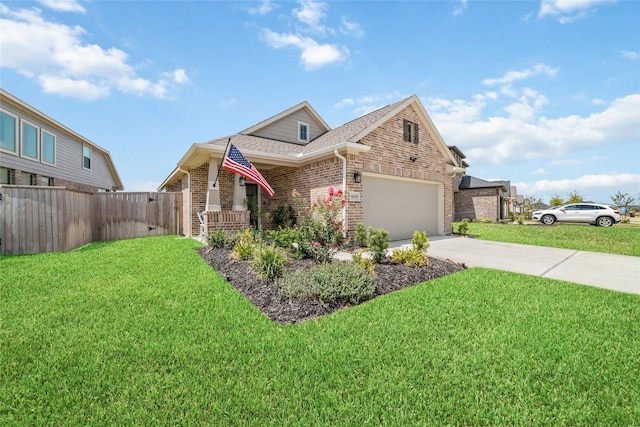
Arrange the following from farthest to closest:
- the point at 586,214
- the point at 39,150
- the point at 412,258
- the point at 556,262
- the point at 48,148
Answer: the point at 586,214, the point at 48,148, the point at 39,150, the point at 556,262, the point at 412,258

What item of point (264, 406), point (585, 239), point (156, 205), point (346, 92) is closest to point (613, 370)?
point (264, 406)

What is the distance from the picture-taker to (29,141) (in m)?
12.0

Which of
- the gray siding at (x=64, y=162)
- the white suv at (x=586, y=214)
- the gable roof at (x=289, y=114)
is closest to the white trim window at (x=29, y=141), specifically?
the gray siding at (x=64, y=162)

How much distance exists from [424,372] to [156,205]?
41.2 feet

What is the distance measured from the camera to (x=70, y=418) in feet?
6.28

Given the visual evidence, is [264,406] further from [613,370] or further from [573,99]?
[573,99]

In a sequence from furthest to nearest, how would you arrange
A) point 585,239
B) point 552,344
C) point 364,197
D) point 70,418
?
point 585,239
point 364,197
point 552,344
point 70,418

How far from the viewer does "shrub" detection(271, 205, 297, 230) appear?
10541mm

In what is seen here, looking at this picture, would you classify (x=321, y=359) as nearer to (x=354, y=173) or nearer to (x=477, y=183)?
(x=354, y=173)

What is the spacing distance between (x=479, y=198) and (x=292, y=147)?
61.8 ft

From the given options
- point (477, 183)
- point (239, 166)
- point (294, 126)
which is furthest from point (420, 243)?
point (477, 183)

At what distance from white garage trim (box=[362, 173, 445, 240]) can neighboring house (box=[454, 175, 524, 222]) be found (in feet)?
45.2

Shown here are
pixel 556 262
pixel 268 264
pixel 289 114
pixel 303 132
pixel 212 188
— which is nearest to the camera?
pixel 268 264

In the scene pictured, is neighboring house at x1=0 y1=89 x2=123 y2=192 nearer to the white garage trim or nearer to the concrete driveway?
the white garage trim
